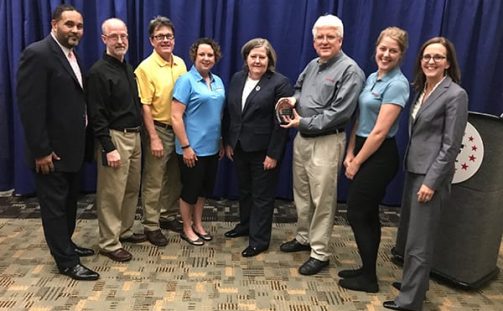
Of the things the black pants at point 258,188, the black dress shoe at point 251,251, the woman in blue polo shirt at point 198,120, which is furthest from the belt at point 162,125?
the black dress shoe at point 251,251

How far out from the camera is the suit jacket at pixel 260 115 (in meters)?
2.72

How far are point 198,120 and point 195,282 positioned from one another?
1.01 m

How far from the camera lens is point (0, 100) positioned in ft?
12.1

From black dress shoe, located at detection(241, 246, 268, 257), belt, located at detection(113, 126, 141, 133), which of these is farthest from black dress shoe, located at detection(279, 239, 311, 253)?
belt, located at detection(113, 126, 141, 133)

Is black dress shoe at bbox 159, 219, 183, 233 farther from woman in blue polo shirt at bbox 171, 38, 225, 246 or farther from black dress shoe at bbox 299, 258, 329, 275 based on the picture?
black dress shoe at bbox 299, 258, 329, 275

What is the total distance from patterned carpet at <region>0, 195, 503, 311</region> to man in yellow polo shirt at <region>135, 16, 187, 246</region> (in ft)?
0.91

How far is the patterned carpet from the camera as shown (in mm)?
2320

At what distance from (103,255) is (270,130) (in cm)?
136

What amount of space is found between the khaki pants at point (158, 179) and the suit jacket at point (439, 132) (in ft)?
5.22

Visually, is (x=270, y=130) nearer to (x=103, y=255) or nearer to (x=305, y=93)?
(x=305, y=93)

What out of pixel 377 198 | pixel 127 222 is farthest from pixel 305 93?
pixel 127 222

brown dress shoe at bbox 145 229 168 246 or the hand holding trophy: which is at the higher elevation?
the hand holding trophy

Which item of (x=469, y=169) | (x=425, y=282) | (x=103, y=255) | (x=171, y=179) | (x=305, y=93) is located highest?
(x=305, y=93)

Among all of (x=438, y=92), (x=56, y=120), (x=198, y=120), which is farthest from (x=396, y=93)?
(x=56, y=120)
